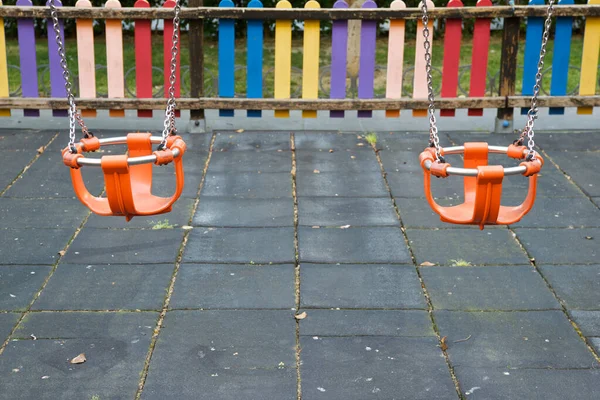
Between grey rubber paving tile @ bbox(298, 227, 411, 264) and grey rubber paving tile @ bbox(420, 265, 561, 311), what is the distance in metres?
0.33

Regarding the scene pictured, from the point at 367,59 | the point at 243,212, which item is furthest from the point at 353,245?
the point at 367,59

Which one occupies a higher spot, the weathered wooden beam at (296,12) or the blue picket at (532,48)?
the weathered wooden beam at (296,12)

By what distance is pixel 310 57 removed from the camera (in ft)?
28.1

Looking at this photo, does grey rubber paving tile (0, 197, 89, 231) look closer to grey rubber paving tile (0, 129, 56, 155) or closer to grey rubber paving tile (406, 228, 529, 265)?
grey rubber paving tile (0, 129, 56, 155)

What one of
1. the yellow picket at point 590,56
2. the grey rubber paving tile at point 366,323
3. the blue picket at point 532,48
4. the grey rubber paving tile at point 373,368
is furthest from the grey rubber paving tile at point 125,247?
the yellow picket at point 590,56

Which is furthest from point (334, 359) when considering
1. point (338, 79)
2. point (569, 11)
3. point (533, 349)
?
point (569, 11)

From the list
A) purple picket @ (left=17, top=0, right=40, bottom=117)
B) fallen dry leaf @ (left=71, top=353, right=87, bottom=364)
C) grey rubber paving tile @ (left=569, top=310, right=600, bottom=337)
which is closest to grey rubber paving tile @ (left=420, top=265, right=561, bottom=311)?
grey rubber paving tile @ (left=569, top=310, right=600, bottom=337)

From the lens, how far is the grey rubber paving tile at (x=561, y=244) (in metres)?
5.71

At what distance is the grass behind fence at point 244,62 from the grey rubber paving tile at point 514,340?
15.8 ft

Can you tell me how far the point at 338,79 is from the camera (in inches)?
339

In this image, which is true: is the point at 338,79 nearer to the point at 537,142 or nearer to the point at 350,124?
the point at 350,124

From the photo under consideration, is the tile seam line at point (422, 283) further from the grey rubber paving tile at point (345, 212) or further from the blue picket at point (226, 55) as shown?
the blue picket at point (226, 55)

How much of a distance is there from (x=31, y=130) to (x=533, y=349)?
19.9ft

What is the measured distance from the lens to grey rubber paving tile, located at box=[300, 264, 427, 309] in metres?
5.05
